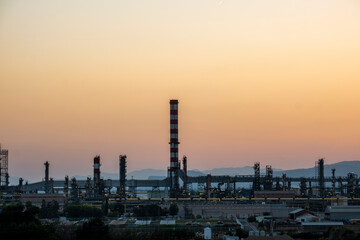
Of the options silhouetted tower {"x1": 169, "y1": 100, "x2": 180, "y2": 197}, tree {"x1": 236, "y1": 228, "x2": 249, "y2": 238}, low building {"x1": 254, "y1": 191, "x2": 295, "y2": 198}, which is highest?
silhouetted tower {"x1": 169, "y1": 100, "x2": 180, "y2": 197}

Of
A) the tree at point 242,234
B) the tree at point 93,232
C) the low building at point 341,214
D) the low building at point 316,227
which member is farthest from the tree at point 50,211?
the tree at point 242,234

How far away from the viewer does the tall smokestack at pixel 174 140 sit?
232 feet

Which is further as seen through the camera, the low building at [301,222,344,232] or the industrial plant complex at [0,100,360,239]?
the industrial plant complex at [0,100,360,239]

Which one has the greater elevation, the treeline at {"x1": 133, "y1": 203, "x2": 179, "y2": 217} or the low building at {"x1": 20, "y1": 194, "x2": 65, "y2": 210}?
the low building at {"x1": 20, "y1": 194, "x2": 65, "y2": 210}

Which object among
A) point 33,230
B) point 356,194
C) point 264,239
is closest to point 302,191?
point 356,194


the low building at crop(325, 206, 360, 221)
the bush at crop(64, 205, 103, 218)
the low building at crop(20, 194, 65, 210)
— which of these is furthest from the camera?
the low building at crop(20, 194, 65, 210)

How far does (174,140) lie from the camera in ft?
234

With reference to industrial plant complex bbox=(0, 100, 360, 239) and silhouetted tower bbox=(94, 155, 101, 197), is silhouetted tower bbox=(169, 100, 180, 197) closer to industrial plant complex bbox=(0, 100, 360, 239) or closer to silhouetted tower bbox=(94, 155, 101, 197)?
industrial plant complex bbox=(0, 100, 360, 239)

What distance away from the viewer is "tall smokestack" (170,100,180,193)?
70812 mm

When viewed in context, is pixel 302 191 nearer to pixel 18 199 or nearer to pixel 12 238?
pixel 18 199

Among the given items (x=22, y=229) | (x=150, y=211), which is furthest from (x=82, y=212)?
(x=22, y=229)

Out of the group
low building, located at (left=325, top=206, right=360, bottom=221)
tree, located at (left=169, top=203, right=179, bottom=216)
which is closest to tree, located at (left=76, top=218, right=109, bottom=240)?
low building, located at (left=325, top=206, right=360, bottom=221)

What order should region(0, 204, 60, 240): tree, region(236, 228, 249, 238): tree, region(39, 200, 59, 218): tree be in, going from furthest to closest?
region(39, 200, 59, 218): tree → region(236, 228, 249, 238): tree → region(0, 204, 60, 240): tree

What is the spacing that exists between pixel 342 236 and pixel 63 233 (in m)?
13.6
